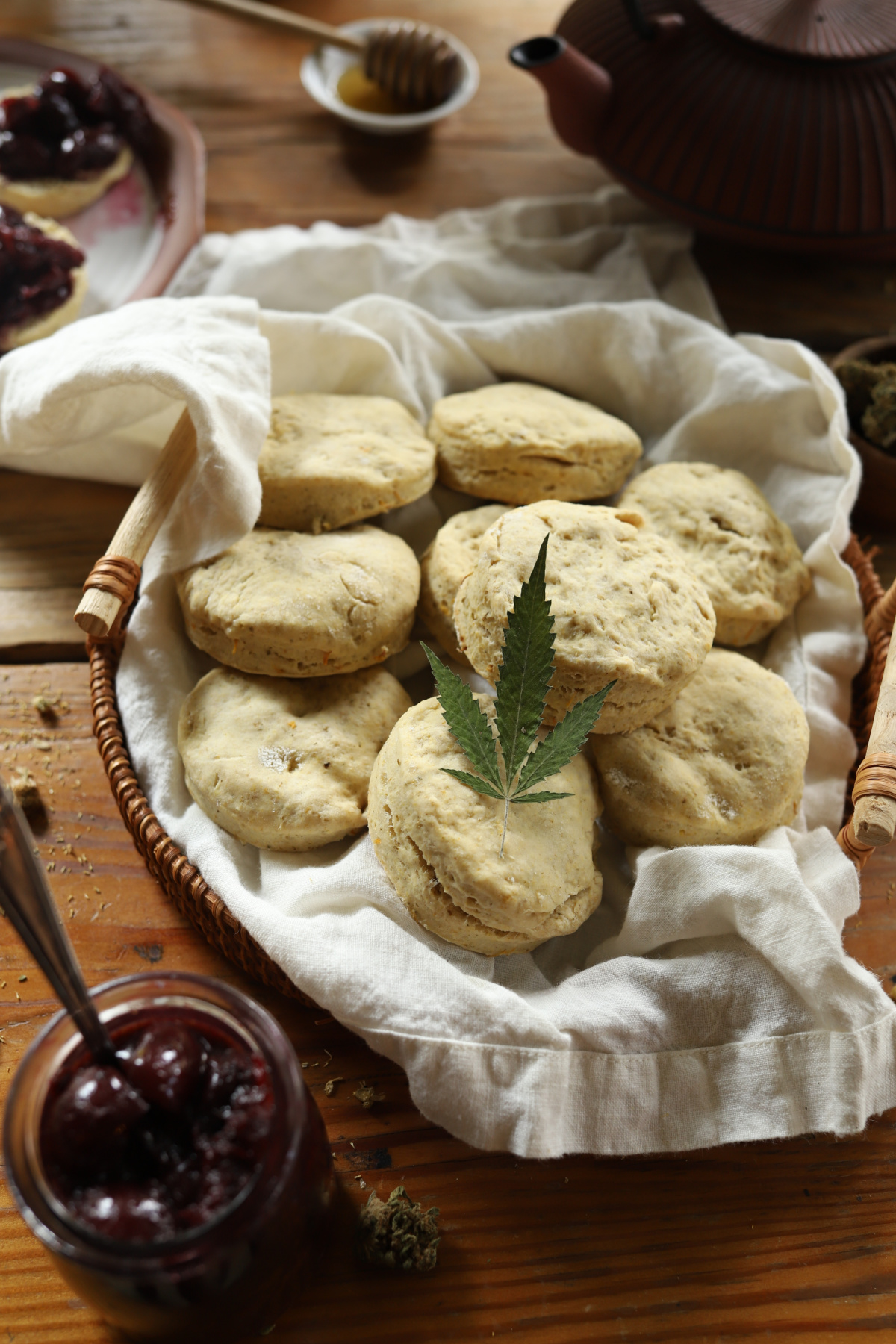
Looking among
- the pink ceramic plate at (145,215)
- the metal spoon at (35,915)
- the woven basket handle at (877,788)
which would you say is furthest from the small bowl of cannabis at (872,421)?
the metal spoon at (35,915)

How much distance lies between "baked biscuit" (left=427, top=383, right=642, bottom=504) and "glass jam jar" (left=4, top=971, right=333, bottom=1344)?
118 cm

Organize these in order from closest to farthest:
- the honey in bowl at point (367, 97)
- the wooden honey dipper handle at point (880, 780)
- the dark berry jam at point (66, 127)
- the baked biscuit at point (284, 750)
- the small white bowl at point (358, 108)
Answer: the wooden honey dipper handle at point (880, 780) < the baked biscuit at point (284, 750) < the dark berry jam at point (66, 127) < the small white bowl at point (358, 108) < the honey in bowl at point (367, 97)

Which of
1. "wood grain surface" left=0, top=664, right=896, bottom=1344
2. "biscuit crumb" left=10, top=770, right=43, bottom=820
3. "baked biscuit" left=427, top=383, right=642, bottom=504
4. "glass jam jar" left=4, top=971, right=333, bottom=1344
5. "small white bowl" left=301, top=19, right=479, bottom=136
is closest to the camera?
"glass jam jar" left=4, top=971, right=333, bottom=1344

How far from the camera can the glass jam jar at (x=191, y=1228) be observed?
1.01 meters

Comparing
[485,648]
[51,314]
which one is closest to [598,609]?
[485,648]

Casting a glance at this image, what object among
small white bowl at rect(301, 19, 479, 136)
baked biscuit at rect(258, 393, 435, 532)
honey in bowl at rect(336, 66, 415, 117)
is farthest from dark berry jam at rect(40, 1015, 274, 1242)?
honey in bowl at rect(336, 66, 415, 117)

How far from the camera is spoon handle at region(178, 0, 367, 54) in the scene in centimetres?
293

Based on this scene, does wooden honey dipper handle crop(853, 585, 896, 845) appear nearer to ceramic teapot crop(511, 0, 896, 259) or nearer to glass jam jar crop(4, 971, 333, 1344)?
glass jam jar crop(4, 971, 333, 1344)

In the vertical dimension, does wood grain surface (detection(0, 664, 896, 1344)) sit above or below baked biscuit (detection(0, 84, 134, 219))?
below

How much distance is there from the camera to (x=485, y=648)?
1576 millimetres

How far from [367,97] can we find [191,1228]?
3059 mm

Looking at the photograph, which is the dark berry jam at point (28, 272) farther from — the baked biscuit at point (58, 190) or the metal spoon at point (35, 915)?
the metal spoon at point (35, 915)

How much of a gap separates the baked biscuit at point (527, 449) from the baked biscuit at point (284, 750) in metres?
0.49

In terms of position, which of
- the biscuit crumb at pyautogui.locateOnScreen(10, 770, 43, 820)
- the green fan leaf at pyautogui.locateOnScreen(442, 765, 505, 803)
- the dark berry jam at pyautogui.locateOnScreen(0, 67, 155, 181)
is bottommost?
the biscuit crumb at pyautogui.locateOnScreen(10, 770, 43, 820)
